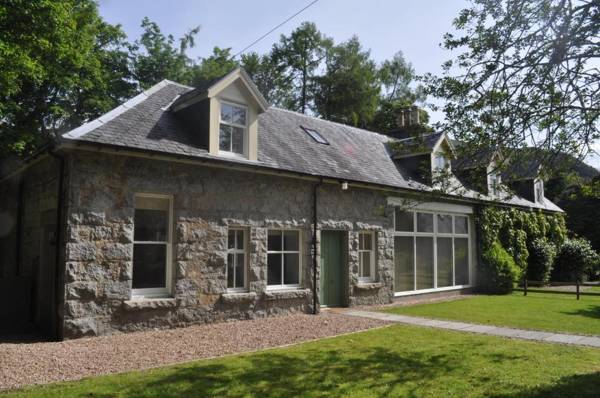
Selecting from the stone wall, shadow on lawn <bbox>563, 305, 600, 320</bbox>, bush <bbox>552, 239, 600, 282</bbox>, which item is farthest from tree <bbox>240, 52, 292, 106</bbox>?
shadow on lawn <bbox>563, 305, 600, 320</bbox>

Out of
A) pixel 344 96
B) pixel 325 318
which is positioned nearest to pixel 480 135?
pixel 325 318

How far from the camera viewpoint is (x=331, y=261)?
45.2 feet

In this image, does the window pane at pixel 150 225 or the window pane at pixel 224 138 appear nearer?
the window pane at pixel 150 225

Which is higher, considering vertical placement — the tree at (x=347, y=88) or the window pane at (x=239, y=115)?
the tree at (x=347, y=88)

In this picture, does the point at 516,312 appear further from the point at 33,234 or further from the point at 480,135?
the point at 33,234

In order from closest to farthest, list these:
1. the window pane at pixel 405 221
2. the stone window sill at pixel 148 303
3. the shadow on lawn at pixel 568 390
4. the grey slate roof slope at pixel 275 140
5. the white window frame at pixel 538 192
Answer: the shadow on lawn at pixel 568 390 < the stone window sill at pixel 148 303 < the grey slate roof slope at pixel 275 140 < the window pane at pixel 405 221 < the white window frame at pixel 538 192

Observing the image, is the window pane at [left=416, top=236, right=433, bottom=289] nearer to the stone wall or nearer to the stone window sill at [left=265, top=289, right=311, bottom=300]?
the stone wall

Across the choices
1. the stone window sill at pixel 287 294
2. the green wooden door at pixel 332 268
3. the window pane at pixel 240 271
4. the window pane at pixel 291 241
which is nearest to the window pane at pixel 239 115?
the window pane at pixel 291 241

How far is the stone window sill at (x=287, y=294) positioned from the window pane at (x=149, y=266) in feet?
9.09

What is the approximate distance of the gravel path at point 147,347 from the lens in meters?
6.73

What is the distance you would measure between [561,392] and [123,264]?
25.8ft

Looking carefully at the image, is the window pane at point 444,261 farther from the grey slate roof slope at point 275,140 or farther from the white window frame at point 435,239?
the grey slate roof slope at point 275,140

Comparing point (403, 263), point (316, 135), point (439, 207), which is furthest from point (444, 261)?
point (316, 135)

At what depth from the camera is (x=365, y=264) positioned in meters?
15.0
